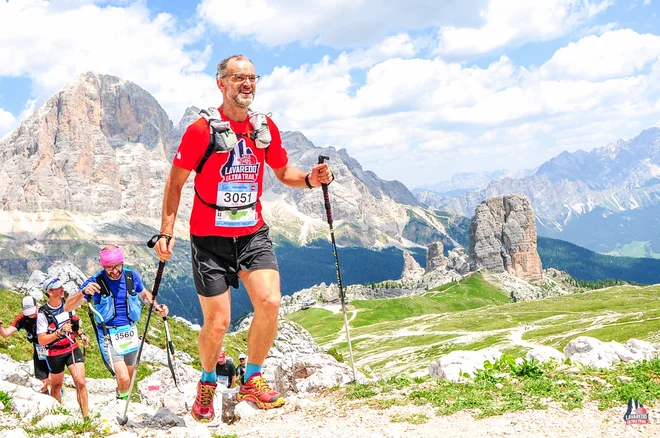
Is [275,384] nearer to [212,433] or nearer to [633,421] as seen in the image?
[212,433]

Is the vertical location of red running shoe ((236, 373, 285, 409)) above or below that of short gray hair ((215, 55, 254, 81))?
below

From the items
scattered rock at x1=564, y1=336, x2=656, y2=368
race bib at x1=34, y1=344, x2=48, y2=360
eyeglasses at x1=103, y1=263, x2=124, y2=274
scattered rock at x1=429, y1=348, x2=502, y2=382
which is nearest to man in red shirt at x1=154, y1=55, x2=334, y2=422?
eyeglasses at x1=103, y1=263, x2=124, y2=274

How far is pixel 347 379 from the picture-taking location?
13.2m

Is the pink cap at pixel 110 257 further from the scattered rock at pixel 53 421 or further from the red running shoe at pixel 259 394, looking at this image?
the red running shoe at pixel 259 394

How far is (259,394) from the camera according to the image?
1039cm

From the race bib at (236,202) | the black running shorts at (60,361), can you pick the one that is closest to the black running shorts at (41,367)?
the black running shorts at (60,361)

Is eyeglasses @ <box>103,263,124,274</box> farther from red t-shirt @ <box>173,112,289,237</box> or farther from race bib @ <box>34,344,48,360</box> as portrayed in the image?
red t-shirt @ <box>173,112,289,237</box>

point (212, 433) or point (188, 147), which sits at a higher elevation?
point (188, 147)

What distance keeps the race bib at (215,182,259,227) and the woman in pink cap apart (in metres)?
4.53

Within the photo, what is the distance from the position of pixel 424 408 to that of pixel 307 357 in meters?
7.05

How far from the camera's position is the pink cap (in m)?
12.6

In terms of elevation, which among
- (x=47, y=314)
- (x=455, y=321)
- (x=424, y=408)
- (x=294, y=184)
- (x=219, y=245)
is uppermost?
(x=294, y=184)

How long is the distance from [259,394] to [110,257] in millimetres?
5297

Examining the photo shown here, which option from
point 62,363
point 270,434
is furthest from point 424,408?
point 62,363
